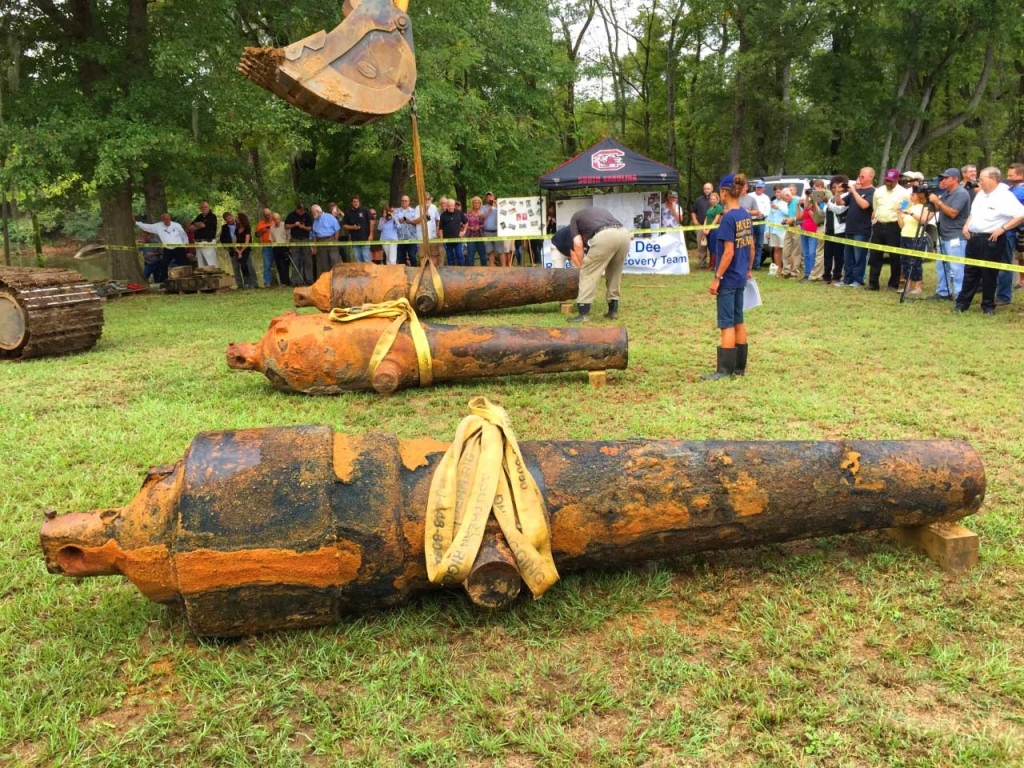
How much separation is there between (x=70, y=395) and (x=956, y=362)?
8010mm

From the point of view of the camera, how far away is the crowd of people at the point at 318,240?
15711mm

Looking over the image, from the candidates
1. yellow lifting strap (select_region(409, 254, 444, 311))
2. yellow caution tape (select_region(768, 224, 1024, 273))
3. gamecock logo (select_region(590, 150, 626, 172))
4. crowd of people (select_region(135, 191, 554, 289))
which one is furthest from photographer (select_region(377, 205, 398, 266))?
yellow caution tape (select_region(768, 224, 1024, 273))

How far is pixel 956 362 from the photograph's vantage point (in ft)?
21.3

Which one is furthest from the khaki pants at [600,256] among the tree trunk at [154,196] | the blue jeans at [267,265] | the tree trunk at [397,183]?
the tree trunk at [397,183]

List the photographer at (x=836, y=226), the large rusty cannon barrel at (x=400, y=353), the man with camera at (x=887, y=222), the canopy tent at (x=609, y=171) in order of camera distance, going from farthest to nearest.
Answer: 1. the canopy tent at (x=609, y=171)
2. the photographer at (x=836, y=226)
3. the man with camera at (x=887, y=222)
4. the large rusty cannon barrel at (x=400, y=353)

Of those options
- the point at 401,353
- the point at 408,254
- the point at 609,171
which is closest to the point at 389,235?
the point at 408,254

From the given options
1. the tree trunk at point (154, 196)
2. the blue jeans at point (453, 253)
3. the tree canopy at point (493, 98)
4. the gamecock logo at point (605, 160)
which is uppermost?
the tree canopy at point (493, 98)

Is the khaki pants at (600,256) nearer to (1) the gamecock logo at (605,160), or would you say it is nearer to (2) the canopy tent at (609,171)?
(2) the canopy tent at (609,171)

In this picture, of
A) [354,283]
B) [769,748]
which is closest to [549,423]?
[769,748]

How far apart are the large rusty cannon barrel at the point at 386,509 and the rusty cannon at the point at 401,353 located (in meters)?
3.04

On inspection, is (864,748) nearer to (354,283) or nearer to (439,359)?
(439,359)

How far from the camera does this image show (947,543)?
9.51 ft

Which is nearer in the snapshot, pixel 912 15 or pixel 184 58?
pixel 184 58

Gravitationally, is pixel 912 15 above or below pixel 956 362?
above
